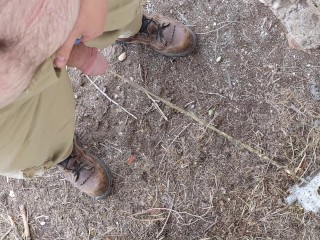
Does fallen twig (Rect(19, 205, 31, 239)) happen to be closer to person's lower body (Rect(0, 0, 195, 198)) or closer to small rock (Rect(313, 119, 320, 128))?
person's lower body (Rect(0, 0, 195, 198))

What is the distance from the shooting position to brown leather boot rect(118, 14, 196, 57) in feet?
6.71

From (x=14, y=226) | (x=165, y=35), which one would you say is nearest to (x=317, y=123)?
(x=165, y=35)

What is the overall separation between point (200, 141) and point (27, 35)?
1.07 metres

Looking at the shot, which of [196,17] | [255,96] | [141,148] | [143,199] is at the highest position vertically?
[196,17]

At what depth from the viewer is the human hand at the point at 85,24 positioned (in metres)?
1.19

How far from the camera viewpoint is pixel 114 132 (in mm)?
2152

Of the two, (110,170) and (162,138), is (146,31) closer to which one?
(162,138)

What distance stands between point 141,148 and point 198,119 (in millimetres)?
269

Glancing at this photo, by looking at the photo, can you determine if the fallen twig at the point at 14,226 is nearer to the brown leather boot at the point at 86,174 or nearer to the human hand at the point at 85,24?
the brown leather boot at the point at 86,174

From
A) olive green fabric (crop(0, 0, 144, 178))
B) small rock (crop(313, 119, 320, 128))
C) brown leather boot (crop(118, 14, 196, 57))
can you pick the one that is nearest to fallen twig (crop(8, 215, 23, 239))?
olive green fabric (crop(0, 0, 144, 178))

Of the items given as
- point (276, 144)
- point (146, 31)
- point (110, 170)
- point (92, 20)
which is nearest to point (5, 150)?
point (92, 20)

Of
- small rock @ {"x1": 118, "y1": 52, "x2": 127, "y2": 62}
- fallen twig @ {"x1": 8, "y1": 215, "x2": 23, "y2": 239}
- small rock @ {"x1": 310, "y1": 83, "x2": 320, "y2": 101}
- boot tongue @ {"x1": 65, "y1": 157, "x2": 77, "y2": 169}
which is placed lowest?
fallen twig @ {"x1": 8, "y1": 215, "x2": 23, "y2": 239}

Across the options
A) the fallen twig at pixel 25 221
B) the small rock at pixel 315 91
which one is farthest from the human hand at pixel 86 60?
the fallen twig at pixel 25 221

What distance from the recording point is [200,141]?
2006mm
